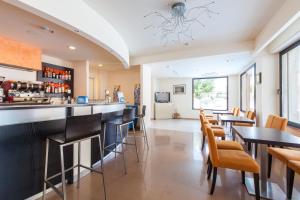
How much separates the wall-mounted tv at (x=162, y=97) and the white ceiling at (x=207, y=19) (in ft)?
17.5

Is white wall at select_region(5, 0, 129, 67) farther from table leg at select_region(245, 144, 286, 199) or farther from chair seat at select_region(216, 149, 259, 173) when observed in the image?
table leg at select_region(245, 144, 286, 199)

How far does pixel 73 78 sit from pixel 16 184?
4.30m

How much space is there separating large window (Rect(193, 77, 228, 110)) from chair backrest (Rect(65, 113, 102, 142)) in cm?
765

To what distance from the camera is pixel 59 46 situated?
3.89 meters

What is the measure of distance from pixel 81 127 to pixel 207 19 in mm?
3062

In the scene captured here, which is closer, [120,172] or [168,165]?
[120,172]

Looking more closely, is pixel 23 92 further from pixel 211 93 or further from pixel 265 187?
pixel 211 93

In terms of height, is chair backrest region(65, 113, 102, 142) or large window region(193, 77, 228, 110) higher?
large window region(193, 77, 228, 110)

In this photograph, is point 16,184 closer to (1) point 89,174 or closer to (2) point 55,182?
Result: (2) point 55,182

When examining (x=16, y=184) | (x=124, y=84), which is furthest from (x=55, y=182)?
(x=124, y=84)

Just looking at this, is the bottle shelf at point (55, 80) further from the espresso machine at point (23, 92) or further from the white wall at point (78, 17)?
the white wall at point (78, 17)

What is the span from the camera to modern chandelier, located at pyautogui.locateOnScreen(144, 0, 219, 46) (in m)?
2.78

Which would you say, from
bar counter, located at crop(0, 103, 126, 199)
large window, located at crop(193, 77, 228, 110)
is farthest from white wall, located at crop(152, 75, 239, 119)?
bar counter, located at crop(0, 103, 126, 199)

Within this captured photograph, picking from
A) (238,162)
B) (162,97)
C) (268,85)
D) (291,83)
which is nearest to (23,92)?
(238,162)
